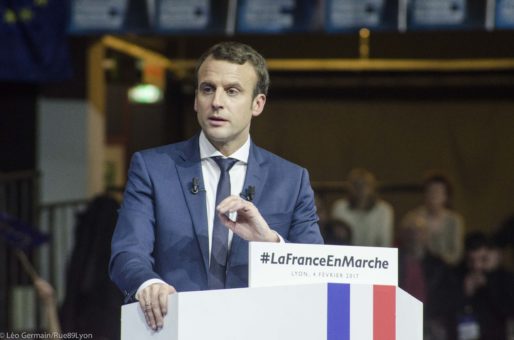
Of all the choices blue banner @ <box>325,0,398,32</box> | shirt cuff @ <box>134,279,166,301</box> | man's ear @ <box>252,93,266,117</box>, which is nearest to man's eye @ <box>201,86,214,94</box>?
man's ear @ <box>252,93,266,117</box>

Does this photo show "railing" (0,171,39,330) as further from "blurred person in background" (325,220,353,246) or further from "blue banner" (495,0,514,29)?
"blue banner" (495,0,514,29)

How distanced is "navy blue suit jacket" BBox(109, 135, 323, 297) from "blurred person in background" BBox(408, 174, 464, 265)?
6.70m

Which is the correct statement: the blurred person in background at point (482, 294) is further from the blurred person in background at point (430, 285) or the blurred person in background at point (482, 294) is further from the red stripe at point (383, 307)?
the red stripe at point (383, 307)

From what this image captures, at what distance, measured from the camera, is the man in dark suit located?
4.07 metres

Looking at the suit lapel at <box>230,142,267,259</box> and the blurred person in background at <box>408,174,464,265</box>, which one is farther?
the blurred person in background at <box>408,174,464,265</box>

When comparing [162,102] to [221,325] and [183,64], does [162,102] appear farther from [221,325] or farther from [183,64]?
[221,325]

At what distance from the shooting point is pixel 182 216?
4094 millimetres

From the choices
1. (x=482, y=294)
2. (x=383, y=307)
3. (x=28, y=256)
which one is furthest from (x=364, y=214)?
(x=383, y=307)

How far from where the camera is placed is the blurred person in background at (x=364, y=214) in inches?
441

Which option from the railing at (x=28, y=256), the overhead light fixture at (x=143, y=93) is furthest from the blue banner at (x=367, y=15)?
the overhead light fixture at (x=143, y=93)

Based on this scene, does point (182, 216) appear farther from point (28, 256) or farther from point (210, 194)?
point (28, 256)

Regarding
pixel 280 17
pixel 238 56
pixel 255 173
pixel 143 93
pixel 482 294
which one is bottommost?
pixel 482 294

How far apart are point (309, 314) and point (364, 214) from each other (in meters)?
7.69

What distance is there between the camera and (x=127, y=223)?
4016 millimetres
